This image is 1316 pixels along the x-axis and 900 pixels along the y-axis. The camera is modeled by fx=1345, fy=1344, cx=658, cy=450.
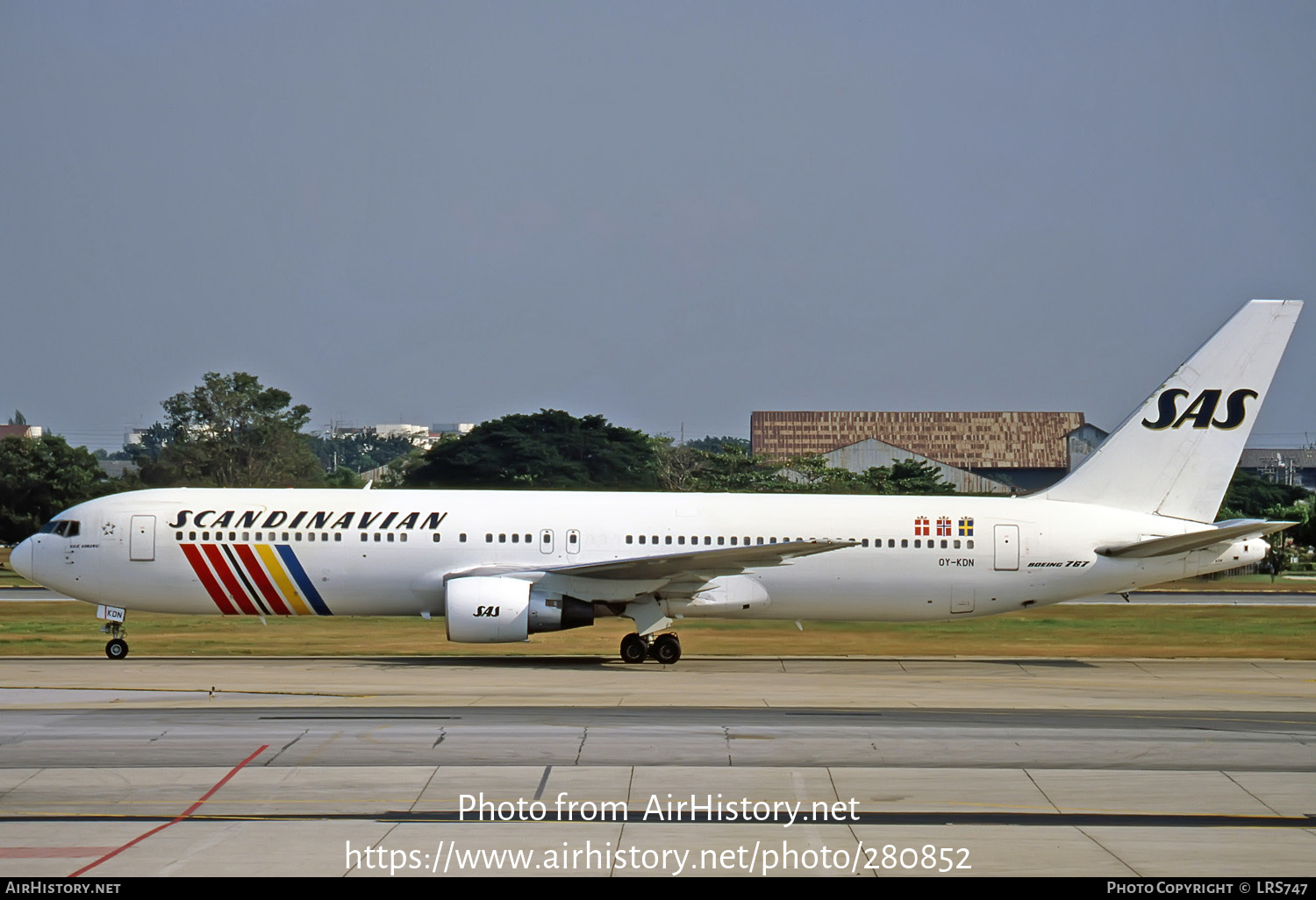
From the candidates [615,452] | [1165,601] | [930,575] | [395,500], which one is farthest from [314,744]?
[615,452]

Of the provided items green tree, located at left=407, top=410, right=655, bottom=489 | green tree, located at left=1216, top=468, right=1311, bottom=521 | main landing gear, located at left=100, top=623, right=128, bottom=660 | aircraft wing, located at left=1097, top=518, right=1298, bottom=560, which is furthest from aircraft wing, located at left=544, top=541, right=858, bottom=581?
green tree, located at left=1216, top=468, right=1311, bottom=521

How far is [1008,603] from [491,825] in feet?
67.0

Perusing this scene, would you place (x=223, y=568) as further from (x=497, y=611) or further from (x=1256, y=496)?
(x=1256, y=496)

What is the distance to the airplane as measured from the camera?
2939 centimetres

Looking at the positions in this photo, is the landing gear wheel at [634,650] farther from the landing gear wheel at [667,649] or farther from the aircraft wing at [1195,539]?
the aircraft wing at [1195,539]

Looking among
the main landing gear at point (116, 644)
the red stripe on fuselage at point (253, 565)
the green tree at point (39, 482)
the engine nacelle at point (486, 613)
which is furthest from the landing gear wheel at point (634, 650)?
the green tree at point (39, 482)

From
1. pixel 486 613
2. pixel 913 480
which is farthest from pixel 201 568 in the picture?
pixel 913 480

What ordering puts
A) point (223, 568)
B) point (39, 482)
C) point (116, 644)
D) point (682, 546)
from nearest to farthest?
point (116, 644) → point (223, 568) → point (682, 546) → point (39, 482)

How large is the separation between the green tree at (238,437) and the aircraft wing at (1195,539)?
67.2 meters

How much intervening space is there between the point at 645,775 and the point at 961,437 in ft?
403

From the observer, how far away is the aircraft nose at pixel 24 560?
3000cm

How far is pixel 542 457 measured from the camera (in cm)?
7919

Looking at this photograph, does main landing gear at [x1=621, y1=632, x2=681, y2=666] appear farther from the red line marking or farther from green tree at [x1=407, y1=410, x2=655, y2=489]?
green tree at [x1=407, y1=410, x2=655, y2=489]
